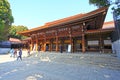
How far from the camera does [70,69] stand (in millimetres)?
10406

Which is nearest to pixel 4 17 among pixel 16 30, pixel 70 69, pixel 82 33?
pixel 82 33

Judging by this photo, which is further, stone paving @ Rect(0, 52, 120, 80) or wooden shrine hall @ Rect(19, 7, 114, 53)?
wooden shrine hall @ Rect(19, 7, 114, 53)

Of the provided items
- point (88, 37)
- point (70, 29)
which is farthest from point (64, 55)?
point (88, 37)

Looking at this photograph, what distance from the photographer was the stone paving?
8.16m

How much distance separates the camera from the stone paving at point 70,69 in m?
8.16

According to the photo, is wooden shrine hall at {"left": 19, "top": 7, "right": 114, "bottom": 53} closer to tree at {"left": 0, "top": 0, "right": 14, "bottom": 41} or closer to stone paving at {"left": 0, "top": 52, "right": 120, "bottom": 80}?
stone paving at {"left": 0, "top": 52, "right": 120, "bottom": 80}

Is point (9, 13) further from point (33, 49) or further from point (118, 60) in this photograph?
point (118, 60)

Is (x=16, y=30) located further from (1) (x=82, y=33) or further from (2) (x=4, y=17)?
(1) (x=82, y=33)

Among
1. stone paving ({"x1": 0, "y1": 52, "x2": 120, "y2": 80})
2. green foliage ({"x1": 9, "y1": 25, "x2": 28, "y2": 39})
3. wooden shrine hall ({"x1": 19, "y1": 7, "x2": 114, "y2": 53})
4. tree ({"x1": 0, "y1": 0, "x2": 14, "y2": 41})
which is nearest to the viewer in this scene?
stone paving ({"x1": 0, "y1": 52, "x2": 120, "y2": 80})

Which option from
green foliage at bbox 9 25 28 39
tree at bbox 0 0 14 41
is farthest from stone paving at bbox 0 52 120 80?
green foliage at bbox 9 25 28 39

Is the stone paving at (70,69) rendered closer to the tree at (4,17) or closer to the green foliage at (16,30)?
the tree at (4,17)

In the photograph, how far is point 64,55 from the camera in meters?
15.3

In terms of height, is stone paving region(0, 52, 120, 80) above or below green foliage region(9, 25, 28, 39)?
below

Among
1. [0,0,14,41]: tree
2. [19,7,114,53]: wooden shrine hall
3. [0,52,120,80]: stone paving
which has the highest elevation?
[0,0,14,41]: tree
